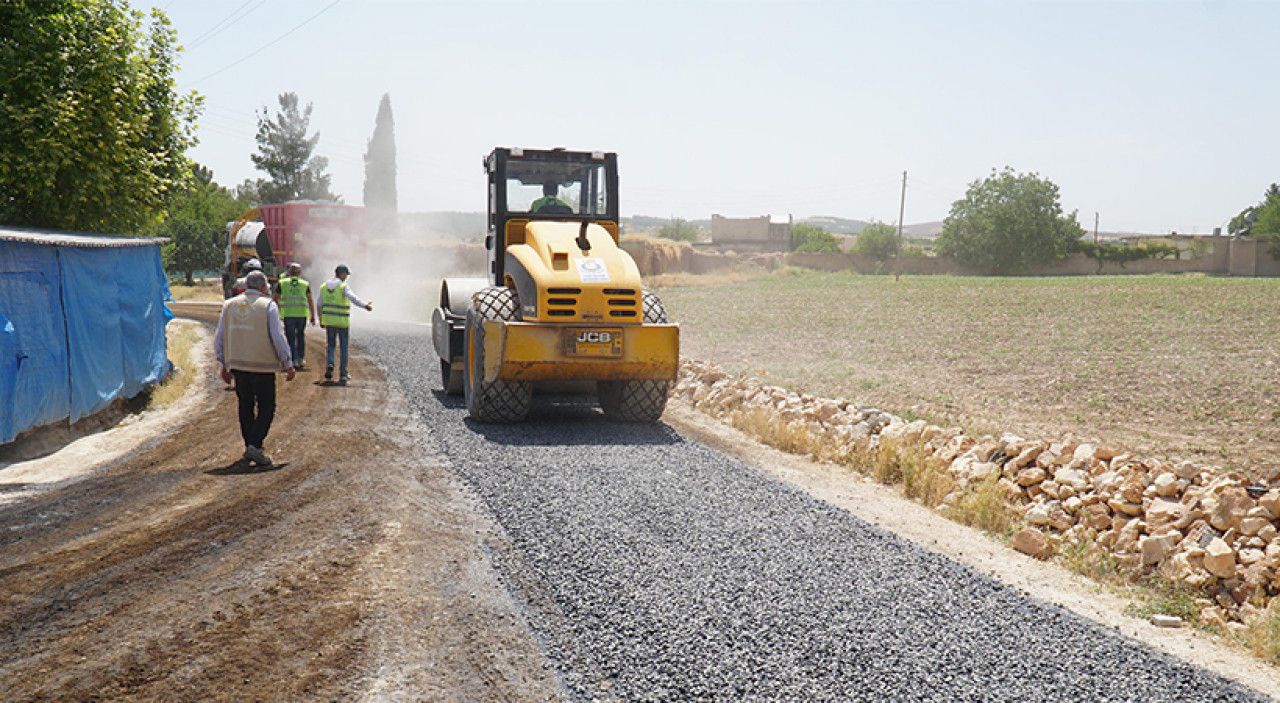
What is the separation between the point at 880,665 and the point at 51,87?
1408 centimetres

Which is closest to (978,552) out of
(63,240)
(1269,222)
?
(63,240)

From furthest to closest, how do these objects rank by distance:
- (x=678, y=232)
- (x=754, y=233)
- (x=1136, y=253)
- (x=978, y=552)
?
(x=754, y=233) < (x=678, y=232) < (x=1136, y=253) < (x=978, y=552)

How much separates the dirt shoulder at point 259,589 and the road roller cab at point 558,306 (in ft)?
6.43

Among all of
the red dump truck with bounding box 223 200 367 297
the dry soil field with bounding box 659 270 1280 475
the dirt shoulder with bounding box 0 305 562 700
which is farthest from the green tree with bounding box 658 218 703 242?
the dirt shoulder with bounding box 0 305 562 700

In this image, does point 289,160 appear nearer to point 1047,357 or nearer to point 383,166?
point 383,166

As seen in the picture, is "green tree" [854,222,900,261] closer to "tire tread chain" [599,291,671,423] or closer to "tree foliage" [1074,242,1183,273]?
"tree foliage" [1074,242,1183,273]

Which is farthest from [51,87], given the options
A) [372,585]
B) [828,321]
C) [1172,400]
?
[828,321]

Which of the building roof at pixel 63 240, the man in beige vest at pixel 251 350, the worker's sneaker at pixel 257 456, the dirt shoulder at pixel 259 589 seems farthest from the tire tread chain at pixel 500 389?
the building roof at pixel 63 240

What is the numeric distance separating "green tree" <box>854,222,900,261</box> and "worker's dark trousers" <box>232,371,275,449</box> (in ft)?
282

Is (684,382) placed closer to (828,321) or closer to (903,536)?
(903,536)

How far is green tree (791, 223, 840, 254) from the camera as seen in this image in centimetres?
9988

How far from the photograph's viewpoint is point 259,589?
5824 mm

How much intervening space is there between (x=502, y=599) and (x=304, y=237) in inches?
982

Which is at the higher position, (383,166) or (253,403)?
(383,166)
